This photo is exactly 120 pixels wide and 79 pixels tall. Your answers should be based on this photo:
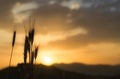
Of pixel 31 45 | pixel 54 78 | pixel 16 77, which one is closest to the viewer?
pixel 31 45

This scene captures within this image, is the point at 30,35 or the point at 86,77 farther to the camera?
the point at 86,77

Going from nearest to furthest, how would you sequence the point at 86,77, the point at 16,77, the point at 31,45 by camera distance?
the point at 31,45 < the point at 16,77 < the point at 86,77

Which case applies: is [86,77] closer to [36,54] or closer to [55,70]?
[55,70]

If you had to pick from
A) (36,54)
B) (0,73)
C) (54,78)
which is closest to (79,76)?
(54,78)

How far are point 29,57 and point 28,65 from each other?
2.30 feet

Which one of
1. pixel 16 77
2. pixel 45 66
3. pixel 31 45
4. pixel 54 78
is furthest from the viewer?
pixel 45 66

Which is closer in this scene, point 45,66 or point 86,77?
point 86,77

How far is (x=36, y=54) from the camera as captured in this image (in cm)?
2228

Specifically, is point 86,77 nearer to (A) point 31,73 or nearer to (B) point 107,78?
(B) point 107,78

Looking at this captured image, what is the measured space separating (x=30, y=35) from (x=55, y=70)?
74.5m


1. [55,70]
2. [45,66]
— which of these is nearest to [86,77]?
[55,70]

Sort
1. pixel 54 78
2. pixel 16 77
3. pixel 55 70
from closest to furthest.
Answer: pixel 16 77 < pixel 54 78 < pixel 55 70

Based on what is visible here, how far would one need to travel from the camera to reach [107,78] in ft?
268

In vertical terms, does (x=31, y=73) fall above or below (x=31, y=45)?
below
